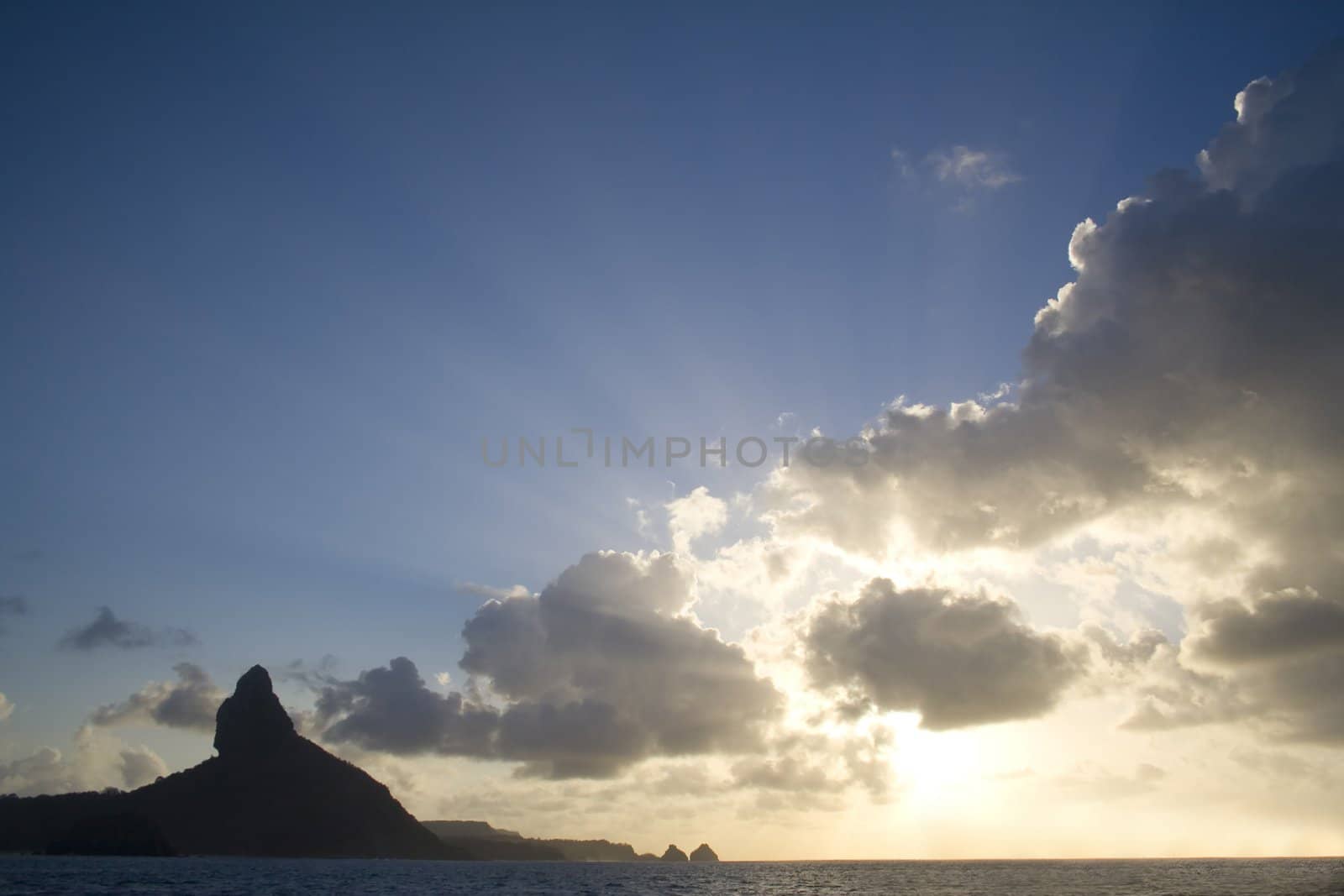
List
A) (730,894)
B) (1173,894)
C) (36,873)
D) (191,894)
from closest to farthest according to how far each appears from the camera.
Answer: (191,894) → (1173,894) → (730,894) → (36,873)

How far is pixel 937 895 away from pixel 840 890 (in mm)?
24796

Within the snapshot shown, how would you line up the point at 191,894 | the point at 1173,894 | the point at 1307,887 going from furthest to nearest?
1. the point at 1307,887
2. the point at 1173,894
3. the point at 191,894

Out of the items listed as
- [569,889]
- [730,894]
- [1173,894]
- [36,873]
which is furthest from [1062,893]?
[36,873]

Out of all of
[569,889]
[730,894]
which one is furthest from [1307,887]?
[569,889]

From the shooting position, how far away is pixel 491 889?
167 meters

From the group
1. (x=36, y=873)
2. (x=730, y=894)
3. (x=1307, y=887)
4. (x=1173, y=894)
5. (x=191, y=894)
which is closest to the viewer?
(x=191, y=894)

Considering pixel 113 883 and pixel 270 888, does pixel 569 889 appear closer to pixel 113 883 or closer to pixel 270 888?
pixel 270 888

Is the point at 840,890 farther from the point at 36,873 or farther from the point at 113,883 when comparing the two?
the point at 36,873

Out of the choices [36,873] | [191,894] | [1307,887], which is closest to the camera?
[191,894]

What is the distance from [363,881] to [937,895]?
416 feet

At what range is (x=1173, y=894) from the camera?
137750mm

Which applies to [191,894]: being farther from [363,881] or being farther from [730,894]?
[730,894]

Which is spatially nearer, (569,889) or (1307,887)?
(1307,887)

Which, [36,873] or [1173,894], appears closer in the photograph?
[1173,894]
